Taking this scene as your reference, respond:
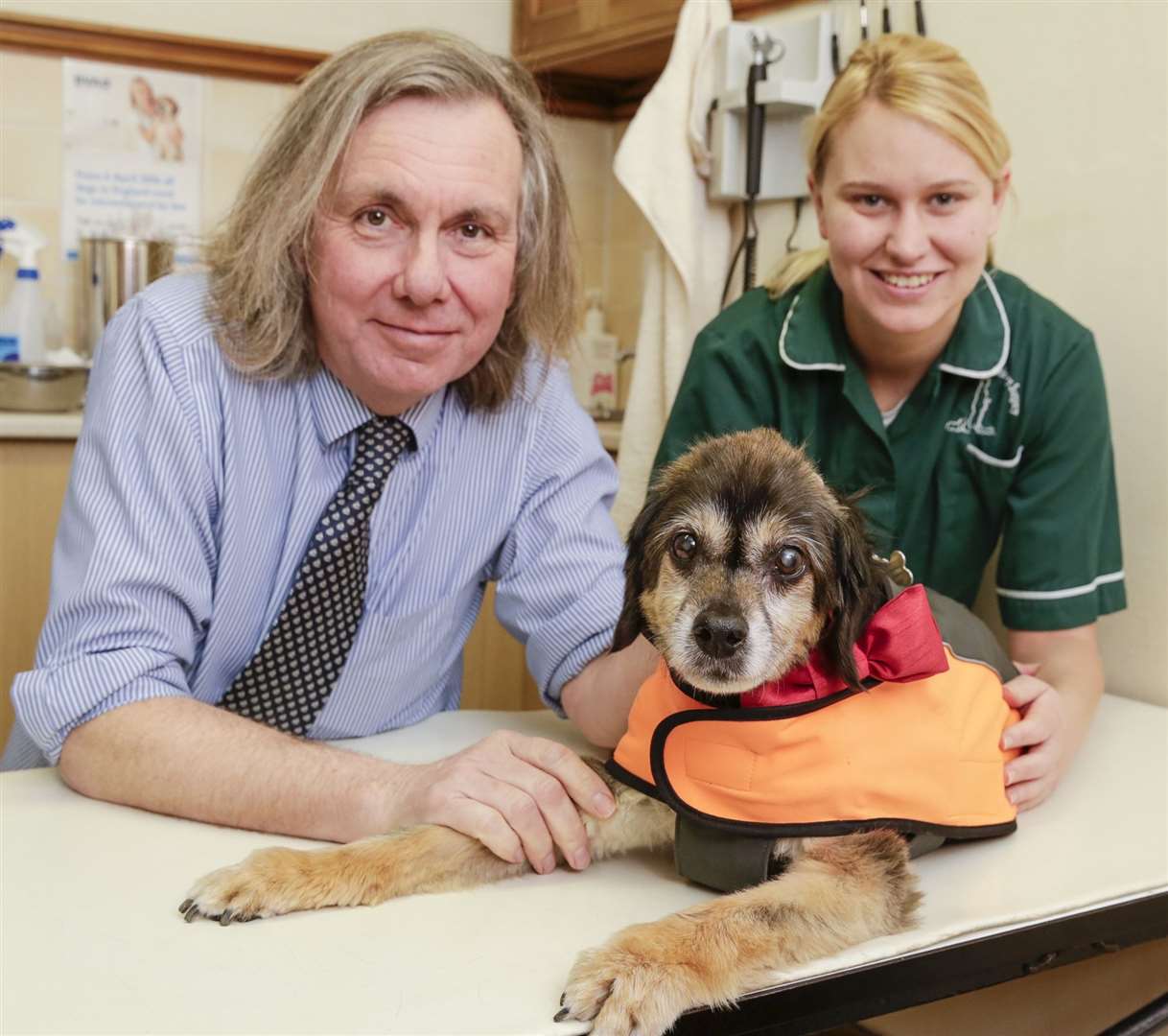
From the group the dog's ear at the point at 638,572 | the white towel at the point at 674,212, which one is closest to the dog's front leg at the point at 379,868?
the dog's ear at the point at 638,572

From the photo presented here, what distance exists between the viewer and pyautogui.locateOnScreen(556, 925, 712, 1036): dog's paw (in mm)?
890

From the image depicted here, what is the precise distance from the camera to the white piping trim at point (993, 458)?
1777 millimetres

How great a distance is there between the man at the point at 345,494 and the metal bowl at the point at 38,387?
1359 mm

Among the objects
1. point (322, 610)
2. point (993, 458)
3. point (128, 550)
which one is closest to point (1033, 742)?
point (993, 458)

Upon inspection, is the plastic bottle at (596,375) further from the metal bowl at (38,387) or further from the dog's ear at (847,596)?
the dog's ear at (847,596)

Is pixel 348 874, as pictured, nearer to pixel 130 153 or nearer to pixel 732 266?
pixel 732 266

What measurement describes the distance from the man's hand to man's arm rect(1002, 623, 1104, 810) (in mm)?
472

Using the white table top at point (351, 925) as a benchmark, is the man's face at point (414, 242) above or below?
above

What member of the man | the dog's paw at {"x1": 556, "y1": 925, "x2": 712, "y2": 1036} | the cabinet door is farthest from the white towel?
the dog's paw at {"x1": 556, "y1": 925, "x2": 712, "y2": 1036}

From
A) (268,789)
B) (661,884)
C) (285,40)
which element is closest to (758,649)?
(661,884)

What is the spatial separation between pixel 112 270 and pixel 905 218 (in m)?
2.23

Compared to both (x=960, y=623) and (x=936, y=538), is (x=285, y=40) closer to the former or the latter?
(x=936, y=538)

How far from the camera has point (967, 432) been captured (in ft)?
5.89

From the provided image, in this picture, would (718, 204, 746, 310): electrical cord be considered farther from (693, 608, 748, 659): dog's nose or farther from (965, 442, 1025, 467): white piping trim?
(693, 608, 748, 659): dog's nose
